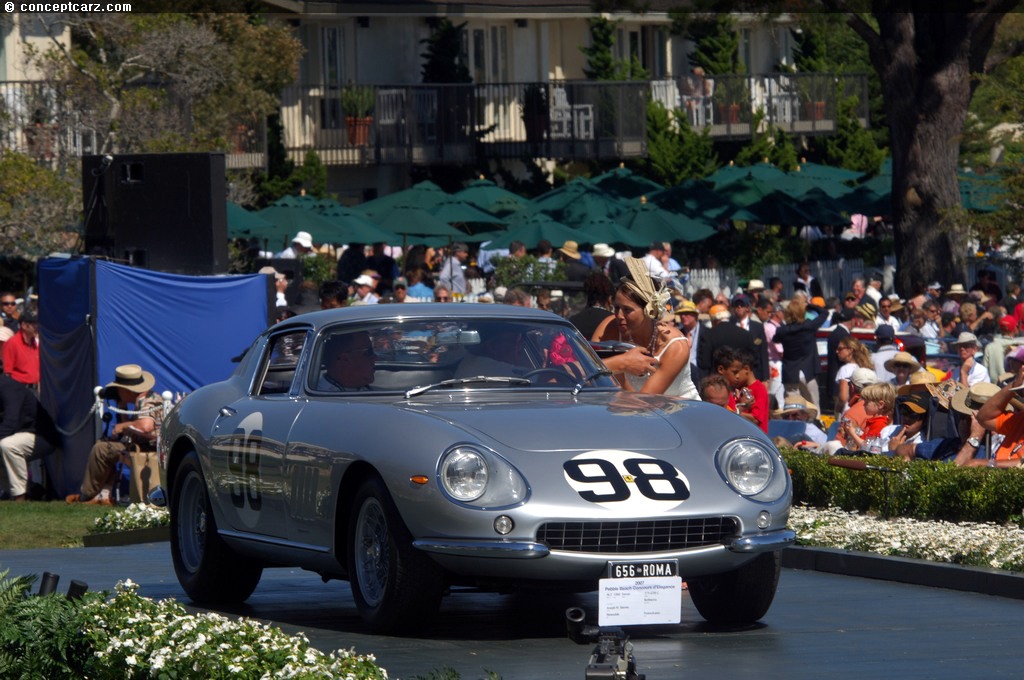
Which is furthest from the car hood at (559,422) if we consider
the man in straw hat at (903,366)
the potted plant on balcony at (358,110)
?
the potted plant on balcony at (358,110)

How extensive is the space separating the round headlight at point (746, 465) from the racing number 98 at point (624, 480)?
1.06 ft

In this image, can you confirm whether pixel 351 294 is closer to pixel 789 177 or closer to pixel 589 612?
pixel 789 177

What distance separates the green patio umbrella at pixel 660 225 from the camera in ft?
110

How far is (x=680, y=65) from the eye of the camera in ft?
191

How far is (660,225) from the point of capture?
111 feet

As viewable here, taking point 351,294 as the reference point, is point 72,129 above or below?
above

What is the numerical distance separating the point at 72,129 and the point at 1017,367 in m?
21.2

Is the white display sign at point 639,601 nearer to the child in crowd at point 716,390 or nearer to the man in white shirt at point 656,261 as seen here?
the child in crowd at point 716,390

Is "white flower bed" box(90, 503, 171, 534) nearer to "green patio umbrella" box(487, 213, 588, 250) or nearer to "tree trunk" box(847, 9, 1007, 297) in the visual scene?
"green patio umbrella" box(487, 213, 588, 250)

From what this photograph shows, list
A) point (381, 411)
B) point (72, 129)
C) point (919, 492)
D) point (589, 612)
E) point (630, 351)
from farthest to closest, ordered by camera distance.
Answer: point (72, 129)
point (919, 492)
point (630, 351)
point (589, 612)
point (381, 411)

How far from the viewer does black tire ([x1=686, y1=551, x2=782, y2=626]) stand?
8.98m

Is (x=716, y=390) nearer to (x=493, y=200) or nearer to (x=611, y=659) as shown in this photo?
(x=611, y=659)

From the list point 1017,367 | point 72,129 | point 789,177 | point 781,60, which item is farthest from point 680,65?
point 1017,367

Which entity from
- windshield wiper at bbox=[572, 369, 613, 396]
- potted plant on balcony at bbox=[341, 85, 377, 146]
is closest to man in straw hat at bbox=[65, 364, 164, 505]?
windshield wiper at bbox=[572, 369, 613, 396]
